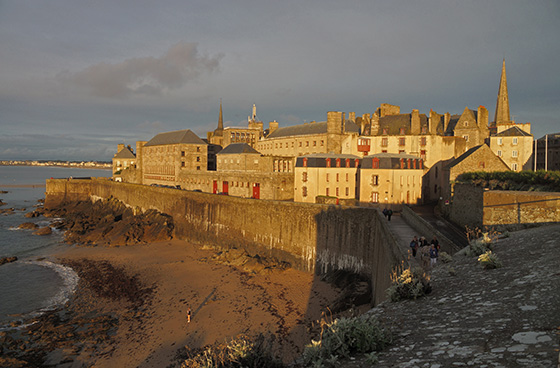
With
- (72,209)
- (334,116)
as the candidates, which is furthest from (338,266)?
(72,209)

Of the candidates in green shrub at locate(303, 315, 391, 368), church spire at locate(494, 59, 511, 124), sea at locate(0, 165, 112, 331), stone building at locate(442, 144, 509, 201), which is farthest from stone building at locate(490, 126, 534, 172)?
sea at locate(0, 165, 112, 331)

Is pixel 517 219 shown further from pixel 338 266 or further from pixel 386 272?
pixel 338 266

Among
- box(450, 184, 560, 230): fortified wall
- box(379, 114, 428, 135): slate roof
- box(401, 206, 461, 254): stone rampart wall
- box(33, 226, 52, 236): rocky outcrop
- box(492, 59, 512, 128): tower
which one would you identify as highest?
box(492, 59, 512, 128): tower

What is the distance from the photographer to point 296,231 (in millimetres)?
31734

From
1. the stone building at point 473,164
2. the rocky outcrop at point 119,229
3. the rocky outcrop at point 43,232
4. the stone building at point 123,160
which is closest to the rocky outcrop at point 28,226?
the rocky outcrop at point 119,229

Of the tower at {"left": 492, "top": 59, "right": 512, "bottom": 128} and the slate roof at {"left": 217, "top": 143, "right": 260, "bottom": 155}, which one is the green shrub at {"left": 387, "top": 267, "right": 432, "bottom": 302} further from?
the tower at {"left": 492, "top": 59, "right": 512, "bottom": 128}

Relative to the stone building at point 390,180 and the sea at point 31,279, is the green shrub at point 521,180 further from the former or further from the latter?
the sea at point 31,279

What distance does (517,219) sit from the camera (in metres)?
13.6

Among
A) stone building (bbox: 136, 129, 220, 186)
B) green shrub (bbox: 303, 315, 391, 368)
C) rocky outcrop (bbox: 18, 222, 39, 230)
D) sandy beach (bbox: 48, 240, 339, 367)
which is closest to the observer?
green shrub (bbox: 303, 315, 391, 368)

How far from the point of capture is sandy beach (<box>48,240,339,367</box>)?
1830 centimetres

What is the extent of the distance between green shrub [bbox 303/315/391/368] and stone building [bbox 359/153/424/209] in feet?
103

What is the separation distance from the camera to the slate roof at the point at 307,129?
58.1m

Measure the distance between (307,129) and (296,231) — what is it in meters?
34.0

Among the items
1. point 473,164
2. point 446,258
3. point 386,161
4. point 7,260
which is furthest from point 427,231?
point 7,260
